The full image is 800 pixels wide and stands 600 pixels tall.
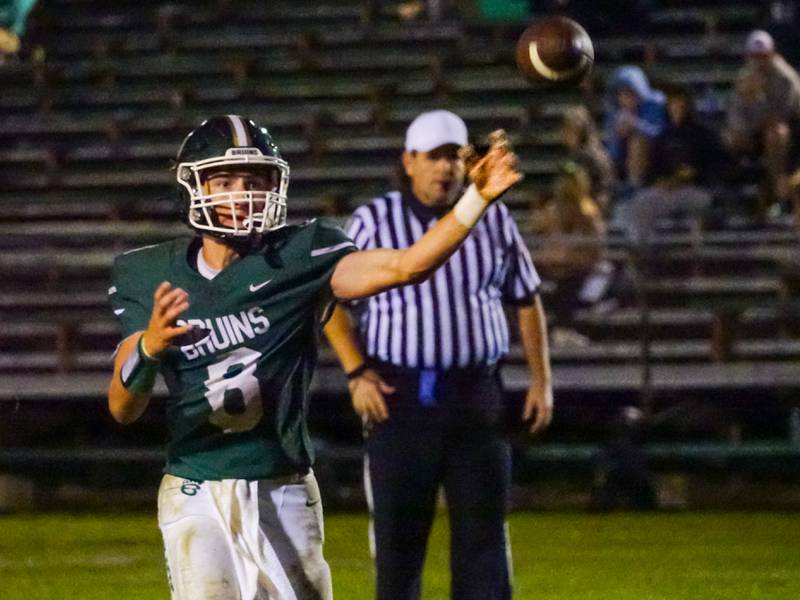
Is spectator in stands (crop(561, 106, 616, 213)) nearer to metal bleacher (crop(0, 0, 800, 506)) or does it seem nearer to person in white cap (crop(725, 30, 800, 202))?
person in white cap (crop(725, 30, 800, 202))

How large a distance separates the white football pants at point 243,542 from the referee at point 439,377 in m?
1.21

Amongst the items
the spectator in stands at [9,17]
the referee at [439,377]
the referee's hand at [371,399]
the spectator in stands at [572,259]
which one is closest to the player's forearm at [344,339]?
the referee at [439,377]

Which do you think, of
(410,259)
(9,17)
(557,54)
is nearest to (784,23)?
(9,17)

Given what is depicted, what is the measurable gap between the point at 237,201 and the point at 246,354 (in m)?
0.34

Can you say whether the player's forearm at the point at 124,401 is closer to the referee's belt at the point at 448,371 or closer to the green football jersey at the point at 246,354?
the green football jersey at the point at 246,354

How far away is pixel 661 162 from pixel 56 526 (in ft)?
14.3

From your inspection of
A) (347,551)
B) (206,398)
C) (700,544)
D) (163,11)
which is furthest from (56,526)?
(163,11)

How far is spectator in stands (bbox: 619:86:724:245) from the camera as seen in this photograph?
425 inches

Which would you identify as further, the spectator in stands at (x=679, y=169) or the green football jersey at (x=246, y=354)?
the spectator in stands at (x=679, y=169)

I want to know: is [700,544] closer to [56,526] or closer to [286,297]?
[56,526]

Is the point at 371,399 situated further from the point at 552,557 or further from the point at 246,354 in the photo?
the point at 552,557

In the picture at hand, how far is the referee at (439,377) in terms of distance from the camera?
506 cm

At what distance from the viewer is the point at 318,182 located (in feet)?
43.8

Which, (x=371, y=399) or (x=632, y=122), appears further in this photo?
(x=632, y=122)
